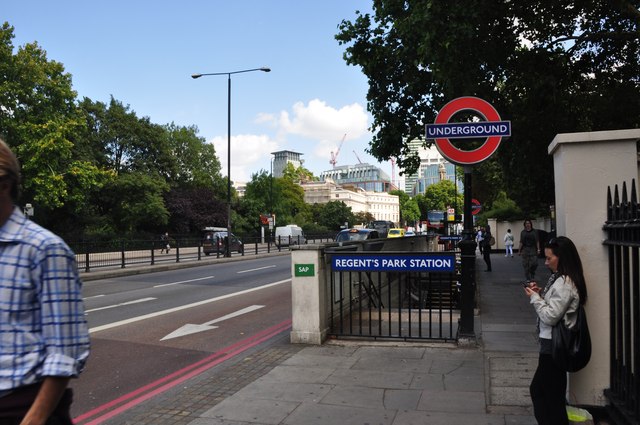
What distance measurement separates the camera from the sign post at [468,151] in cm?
738

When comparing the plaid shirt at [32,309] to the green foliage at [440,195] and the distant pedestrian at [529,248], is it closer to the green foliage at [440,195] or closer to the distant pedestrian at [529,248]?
the distant pedestrian at [529,248]

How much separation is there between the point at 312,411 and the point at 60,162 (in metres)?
38.7

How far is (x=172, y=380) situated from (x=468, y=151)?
5.22 metres

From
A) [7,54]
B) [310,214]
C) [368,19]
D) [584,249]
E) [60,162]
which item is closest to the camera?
[584,249]

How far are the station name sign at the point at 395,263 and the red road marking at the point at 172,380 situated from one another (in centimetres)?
192

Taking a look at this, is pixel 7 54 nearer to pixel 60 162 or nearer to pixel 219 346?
pixel 60 162

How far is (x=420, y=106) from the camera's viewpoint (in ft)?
57.1

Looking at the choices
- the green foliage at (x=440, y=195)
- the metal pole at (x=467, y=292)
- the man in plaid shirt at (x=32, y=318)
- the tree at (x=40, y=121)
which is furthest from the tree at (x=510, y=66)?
the green foliage at (x=440, y=195)

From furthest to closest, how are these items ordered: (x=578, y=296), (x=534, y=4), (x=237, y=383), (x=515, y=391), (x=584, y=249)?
(x=534, y=4) → (x=237, y=383) → (x=515, y=391) → (x=584, y=249) → (x=578, y=296)

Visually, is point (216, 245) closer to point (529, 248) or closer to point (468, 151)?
point (529, 248)

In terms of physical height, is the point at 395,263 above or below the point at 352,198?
below

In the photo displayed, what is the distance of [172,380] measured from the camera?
604 cm

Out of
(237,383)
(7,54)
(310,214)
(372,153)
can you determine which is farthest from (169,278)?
(310,214)

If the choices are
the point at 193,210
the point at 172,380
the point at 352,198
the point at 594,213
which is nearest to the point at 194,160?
the point at 193,210
